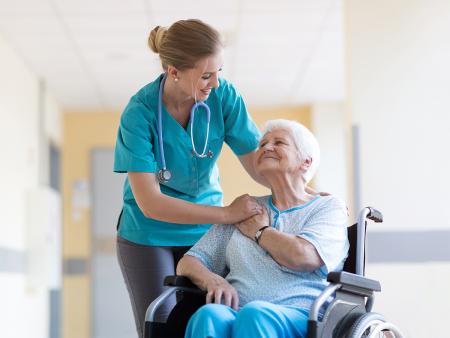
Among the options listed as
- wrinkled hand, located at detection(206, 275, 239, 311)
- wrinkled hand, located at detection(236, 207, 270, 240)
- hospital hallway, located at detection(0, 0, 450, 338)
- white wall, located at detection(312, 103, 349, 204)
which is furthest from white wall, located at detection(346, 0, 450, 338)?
white wall, located at detection(312, 103, 349, 204)

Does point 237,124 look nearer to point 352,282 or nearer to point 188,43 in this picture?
point 188,43

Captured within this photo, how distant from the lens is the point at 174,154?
8.38 ft

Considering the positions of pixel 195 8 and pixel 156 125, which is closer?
pixel 156 125

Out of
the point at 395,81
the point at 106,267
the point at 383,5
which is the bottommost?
the point at 106,267

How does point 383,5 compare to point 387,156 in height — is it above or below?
above

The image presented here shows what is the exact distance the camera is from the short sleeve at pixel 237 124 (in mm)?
2570

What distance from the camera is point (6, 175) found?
6.00 meters

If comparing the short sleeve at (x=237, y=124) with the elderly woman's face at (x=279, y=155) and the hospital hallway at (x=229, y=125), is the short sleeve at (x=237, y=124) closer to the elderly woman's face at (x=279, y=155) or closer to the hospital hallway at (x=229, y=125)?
the hospital hallway at (x=229, y=125)

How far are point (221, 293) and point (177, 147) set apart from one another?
0.55 metres

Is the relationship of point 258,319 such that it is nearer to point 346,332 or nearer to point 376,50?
point 346,332

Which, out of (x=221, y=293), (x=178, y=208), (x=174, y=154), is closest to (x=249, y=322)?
(x=221, y=293)

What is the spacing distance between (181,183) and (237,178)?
19.4 feet

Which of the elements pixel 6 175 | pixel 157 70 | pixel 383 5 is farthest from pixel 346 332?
pixel 157 70

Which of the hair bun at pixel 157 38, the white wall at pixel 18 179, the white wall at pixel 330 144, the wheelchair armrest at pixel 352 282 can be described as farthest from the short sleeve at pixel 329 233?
the white wall at pixel 330 144
